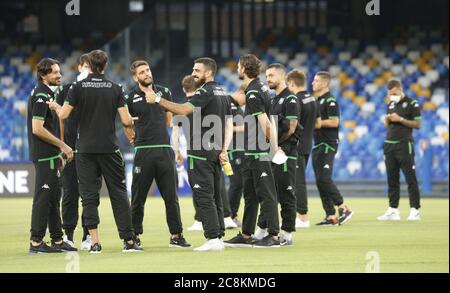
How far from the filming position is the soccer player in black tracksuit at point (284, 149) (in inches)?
537

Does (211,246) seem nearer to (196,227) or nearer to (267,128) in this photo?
(267,128)

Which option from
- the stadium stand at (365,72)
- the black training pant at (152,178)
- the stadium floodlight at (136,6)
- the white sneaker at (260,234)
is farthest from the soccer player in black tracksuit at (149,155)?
the stadium floodlight at (136,6)

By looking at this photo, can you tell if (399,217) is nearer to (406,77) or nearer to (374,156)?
(374,156)

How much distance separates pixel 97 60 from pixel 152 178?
188 cm

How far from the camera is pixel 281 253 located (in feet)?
41.7

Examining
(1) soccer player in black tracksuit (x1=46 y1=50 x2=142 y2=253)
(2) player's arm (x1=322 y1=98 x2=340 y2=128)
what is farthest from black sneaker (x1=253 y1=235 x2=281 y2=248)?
(2) player's arm (x1=322 y1=98 x2=340 y2=128)

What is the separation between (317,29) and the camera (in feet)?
115

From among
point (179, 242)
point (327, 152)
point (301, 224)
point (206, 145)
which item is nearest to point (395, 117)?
point (327, 152)

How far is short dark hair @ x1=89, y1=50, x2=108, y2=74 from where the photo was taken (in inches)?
477

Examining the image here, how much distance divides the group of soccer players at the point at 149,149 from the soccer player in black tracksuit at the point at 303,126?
194 centimetres

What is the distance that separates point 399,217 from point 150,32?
16773 millimetres

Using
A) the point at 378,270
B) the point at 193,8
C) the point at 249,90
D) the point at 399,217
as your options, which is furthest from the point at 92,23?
the point at 378,270

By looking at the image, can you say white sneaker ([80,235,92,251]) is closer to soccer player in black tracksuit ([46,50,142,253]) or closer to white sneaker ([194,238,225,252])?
soccer player in black tracksuit ([46,50,142,253])

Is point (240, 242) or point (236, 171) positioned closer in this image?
point (240, 242)
